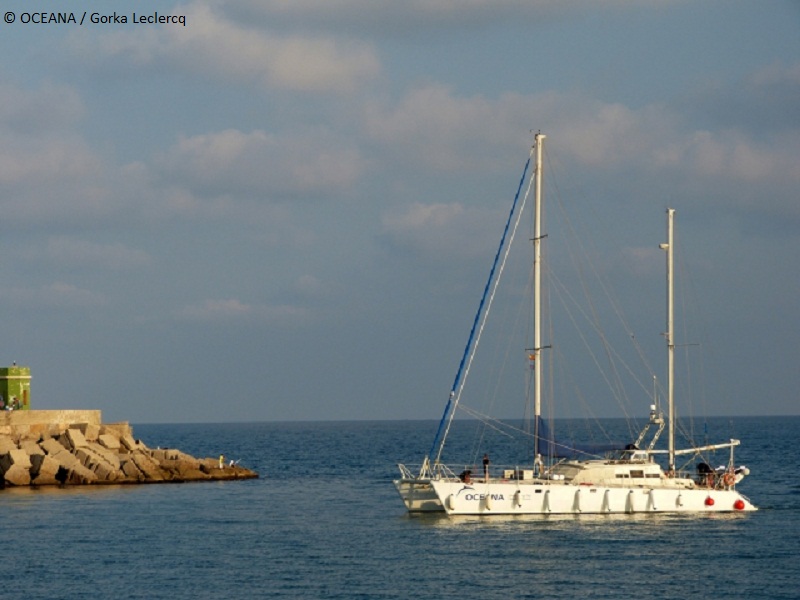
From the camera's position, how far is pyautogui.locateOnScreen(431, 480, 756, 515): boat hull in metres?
47.6

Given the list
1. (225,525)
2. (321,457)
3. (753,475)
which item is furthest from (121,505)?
(321,457)

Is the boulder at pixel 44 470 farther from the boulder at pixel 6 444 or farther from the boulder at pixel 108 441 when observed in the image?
the boulder at pixel 108 441

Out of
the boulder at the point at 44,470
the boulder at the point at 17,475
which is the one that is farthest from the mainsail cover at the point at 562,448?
the boulder at the point at 17,475

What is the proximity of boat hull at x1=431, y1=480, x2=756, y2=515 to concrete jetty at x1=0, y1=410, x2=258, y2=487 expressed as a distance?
2322cm

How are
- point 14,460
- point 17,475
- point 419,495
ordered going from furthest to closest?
point 14,460 → point 17,475 → point 419,495

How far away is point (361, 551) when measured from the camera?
41.8 metres

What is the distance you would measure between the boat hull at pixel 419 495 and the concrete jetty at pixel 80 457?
20738 millimetres

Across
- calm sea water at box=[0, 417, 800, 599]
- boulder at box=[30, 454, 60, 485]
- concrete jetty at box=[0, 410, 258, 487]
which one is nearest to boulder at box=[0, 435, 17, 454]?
concrete jetty at box=[0, 410, 258, 487]

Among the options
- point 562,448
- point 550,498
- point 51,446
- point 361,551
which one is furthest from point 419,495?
point 51,446

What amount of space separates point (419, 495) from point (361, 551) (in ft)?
25.5

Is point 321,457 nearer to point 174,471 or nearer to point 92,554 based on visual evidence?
point 174,471

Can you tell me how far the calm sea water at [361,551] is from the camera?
3531 centimetres

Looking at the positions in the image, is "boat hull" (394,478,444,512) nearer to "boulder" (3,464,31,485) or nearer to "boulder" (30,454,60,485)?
"boulder" (30,454,60,485)

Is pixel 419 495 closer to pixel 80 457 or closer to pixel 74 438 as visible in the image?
pixel 80 457
